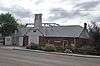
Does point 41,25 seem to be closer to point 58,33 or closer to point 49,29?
point 49,29

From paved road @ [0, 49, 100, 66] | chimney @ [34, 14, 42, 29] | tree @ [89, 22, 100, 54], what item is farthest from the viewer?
chimney @ [34, 14, 42, 29]

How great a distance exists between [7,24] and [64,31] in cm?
2977

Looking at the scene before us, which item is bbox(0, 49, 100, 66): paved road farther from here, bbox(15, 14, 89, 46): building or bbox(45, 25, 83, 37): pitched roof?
bbox(45, 25, 83, 37): pitched roof

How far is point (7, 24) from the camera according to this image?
8250 centimetres

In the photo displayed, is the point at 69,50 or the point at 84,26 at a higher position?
the point at 84,26

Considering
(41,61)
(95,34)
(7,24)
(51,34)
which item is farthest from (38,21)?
(41,61)

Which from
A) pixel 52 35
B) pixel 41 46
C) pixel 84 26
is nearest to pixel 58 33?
pixel 52 35

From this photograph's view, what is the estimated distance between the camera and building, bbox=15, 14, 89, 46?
55.3 m

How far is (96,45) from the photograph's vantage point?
40.1m

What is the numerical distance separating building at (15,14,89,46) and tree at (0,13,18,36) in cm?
1462

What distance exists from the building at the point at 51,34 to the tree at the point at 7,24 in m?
14.6

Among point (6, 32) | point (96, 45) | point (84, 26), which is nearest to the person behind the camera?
point (96, 45)

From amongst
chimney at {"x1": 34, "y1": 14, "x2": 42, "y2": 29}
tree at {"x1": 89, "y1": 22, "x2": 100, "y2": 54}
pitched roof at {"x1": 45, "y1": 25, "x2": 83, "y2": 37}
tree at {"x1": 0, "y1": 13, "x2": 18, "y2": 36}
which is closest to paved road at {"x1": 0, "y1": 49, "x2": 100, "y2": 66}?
tree at {"x1": 89, "y1": 22, "x2": 100, "y2": 54}

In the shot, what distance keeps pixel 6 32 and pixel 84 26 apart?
31.3 m
